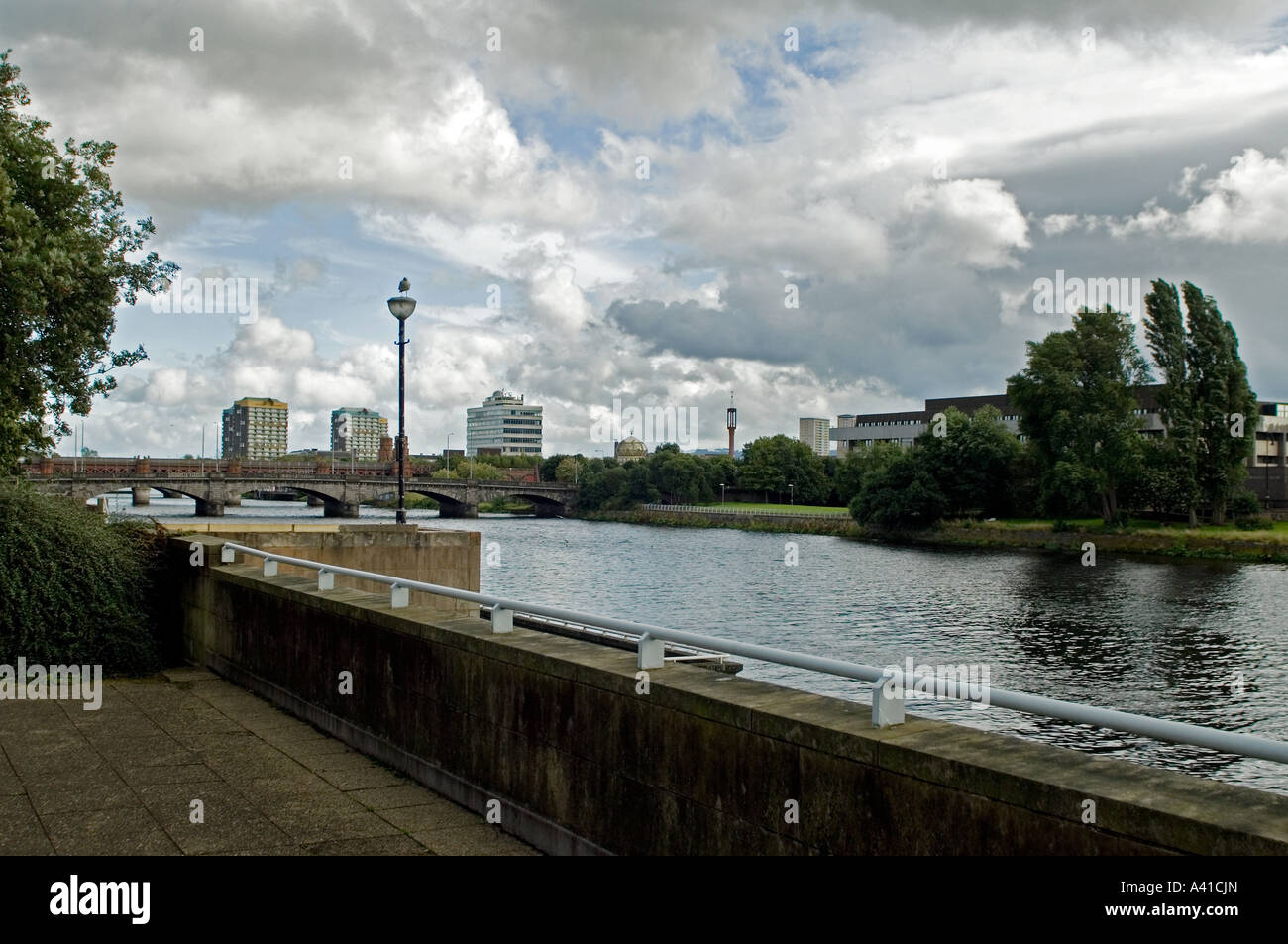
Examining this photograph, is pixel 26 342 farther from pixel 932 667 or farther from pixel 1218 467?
pixel 1218 467

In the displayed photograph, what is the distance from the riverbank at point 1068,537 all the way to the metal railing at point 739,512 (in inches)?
46.0

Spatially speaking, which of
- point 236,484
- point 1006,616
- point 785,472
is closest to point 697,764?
point 1006,616

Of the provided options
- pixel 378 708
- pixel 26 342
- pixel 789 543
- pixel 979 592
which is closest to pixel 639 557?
pixel 789 543

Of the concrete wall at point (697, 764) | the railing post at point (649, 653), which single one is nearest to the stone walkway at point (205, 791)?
the concrete wall at point (697, 764)

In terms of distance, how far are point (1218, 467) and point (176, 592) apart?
7181 centimetres

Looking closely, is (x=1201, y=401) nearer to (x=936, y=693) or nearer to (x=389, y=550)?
(x=389, y=550)

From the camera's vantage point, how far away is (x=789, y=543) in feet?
273

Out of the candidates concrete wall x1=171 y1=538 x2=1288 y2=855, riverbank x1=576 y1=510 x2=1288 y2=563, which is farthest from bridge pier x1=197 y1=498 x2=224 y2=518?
concrete wall x1=171 y1=538 x2=1288 y2=855

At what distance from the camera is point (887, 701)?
14.0ft

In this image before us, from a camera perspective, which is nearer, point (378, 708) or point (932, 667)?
point (378, 708)

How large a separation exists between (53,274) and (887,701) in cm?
1463

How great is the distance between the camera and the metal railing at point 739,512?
105550mm

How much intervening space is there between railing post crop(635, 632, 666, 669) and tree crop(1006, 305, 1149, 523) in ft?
243

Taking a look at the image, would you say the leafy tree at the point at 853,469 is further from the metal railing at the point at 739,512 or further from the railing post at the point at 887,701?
the railing post at the point at 887,701
